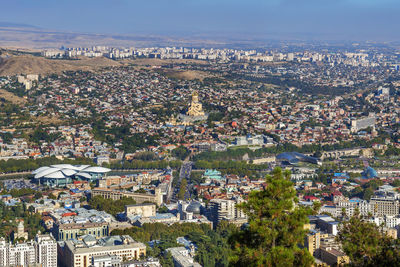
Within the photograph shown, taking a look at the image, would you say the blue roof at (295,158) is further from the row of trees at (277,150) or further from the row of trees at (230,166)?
the row of trees at (230,166)

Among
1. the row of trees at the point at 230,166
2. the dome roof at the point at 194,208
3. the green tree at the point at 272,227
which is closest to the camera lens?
the green tree at the point at 272,227

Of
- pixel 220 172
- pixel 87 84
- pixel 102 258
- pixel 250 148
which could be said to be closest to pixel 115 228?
pixel 102 258

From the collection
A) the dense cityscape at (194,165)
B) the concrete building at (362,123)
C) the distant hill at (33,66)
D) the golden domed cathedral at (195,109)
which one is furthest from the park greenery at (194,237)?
the distant hill at (33,66)

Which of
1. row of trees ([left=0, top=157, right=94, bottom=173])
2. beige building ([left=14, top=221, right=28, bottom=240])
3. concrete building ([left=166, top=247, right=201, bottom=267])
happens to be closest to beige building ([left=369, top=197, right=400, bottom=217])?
concrete building ([left=166, top=247, right=201, bottom=267])

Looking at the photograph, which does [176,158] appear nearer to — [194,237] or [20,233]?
[20,233]

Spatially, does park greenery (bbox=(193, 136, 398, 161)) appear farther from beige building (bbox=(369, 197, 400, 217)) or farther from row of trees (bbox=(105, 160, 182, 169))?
beige building (bbox=(369, 197, 400, 217))
